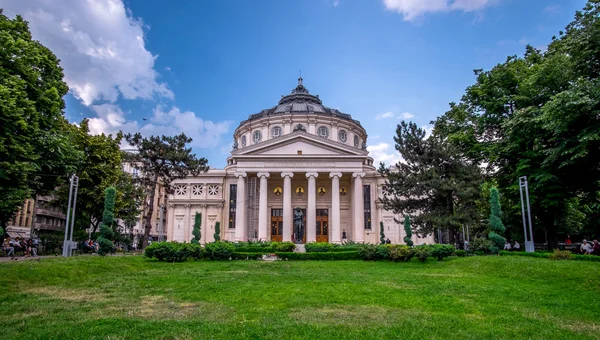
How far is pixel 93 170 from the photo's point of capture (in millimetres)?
27766

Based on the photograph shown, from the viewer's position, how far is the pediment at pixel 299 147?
37.5 metres

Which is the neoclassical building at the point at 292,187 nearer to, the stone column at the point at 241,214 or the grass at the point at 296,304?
the stone column at the point at 241,214

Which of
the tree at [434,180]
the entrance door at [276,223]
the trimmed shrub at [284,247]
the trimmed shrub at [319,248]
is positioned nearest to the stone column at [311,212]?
the entrance door at [276,223]

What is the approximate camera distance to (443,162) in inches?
1029

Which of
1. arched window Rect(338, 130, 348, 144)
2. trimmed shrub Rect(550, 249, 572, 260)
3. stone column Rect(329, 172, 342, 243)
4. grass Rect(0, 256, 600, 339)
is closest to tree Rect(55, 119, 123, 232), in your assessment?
grass Rect(0, 256, 600, 339)

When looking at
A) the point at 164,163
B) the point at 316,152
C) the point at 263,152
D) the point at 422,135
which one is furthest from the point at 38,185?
the point at 422,135

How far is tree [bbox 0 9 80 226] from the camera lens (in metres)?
16.9

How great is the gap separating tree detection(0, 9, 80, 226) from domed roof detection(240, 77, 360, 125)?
28.0 metres

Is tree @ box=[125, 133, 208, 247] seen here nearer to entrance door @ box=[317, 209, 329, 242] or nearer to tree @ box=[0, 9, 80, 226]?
tree @ box=[0, 9, 80, 226]

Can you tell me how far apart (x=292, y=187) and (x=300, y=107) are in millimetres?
11892

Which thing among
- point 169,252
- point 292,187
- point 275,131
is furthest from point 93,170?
point 275,131

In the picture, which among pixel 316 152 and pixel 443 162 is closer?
pixel 443 162

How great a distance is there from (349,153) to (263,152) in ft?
28.6

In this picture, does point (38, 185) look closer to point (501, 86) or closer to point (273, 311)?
point (273, 311)
